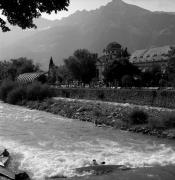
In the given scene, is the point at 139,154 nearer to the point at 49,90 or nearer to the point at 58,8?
the point at 58,8

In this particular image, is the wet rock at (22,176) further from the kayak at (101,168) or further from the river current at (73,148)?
the kayak at (101,168)

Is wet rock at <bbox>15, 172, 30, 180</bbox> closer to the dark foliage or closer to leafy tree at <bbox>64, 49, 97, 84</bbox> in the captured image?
leafy tree at <bbox>64, 49, 97, 84</bbox>

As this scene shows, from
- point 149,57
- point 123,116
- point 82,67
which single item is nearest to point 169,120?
point 123,116

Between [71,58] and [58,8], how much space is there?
9055 cm

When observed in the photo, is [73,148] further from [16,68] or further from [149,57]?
[16,68]

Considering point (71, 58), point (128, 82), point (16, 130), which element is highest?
point (71, 58)

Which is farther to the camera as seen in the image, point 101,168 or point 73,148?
point 73,148

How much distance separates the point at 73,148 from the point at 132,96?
2688 centimetres

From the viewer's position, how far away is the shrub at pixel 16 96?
66.1m

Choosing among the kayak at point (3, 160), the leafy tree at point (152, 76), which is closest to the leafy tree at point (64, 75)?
the leafy tree at point (152, 76)

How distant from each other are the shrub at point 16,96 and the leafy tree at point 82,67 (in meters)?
31.6

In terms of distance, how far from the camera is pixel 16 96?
66.7m

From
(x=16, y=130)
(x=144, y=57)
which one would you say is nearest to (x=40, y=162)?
(x=16, y=130)

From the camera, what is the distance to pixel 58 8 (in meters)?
9.81
